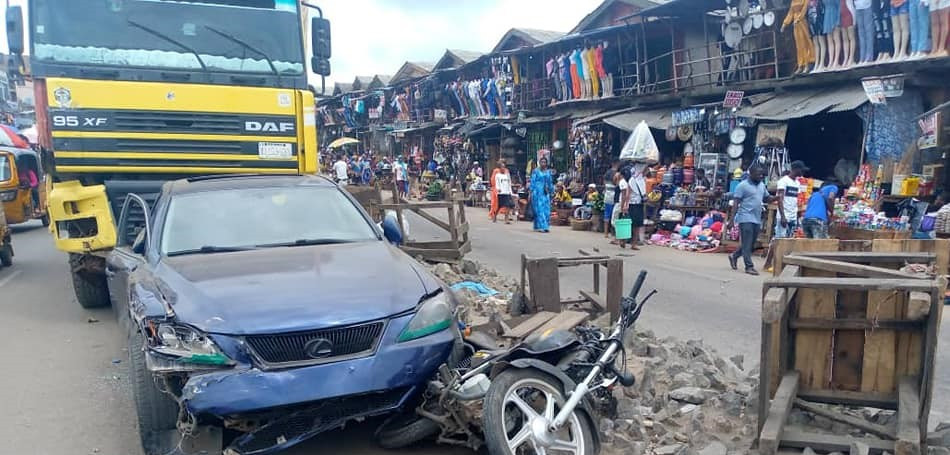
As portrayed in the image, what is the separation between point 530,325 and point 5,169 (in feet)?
41.7

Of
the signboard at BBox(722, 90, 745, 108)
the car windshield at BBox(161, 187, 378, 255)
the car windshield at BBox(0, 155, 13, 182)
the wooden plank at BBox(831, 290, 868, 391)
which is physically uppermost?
the signboard at BBox(722, 90, 745, 108)

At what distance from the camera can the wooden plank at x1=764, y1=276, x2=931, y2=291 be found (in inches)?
128

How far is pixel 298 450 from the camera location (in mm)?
4047

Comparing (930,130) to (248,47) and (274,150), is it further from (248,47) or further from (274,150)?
(248,47)

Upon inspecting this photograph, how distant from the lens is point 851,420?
151 inches

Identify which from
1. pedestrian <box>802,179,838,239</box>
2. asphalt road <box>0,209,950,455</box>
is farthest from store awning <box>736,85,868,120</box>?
asphalt road <box>0,209,950,455</box>

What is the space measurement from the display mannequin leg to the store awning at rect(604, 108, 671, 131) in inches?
211

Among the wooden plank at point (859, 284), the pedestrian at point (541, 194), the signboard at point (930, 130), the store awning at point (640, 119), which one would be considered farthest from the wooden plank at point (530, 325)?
the store awning at point (640, 119)

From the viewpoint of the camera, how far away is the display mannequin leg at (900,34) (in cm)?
1138

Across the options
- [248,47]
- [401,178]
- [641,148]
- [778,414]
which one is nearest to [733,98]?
[641,148]

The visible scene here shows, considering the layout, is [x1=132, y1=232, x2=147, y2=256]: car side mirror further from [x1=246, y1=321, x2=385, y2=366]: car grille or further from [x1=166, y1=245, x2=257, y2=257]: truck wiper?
[x1=246, y1=321, x2=385, y2=366]: car grille

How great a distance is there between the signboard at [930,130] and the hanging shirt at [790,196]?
204 cm

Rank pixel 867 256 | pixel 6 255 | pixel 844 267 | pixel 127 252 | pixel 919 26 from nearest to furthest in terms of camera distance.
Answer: pixel 844 267 → pixel 867 256 → pixel 127 252 → pixel 6 255 → pixel 919 26

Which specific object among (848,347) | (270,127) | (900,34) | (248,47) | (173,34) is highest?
(900,34)
